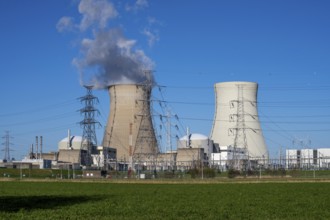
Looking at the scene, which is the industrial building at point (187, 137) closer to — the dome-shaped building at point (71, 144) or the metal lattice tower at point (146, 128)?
the metal lattice tower at point (146, 128)

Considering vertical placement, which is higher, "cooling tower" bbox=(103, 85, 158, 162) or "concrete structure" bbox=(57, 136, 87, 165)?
"cooling tower" bbox=(103, 85, 158, 162)

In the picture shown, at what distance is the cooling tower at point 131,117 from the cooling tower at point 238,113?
24.1ft

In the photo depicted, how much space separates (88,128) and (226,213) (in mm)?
53523

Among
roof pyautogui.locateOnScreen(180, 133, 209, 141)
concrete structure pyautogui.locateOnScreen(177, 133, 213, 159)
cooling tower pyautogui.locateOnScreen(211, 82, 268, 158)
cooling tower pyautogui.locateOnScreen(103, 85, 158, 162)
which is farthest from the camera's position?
roof pyautogui.locateOnScreen(180, 133, 209, 141)

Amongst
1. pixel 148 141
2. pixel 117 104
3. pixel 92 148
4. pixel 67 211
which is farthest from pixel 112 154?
pixel 67 211

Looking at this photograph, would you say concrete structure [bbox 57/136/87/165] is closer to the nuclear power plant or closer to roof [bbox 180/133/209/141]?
roof [bbox 180/133/209/141]

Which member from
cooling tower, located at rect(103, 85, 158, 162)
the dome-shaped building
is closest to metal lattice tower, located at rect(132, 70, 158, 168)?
cooling tower, located at rect(103, 85, 158, 162)

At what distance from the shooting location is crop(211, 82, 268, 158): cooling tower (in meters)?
47.8

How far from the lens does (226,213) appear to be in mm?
9438

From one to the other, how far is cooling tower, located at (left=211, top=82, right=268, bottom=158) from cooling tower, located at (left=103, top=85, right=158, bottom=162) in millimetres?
7351

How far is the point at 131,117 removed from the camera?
5203 cm

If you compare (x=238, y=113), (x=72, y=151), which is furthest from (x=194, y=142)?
(x=238, y=113)

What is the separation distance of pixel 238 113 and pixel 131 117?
1141 cm

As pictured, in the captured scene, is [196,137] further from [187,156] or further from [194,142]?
[187,156]
